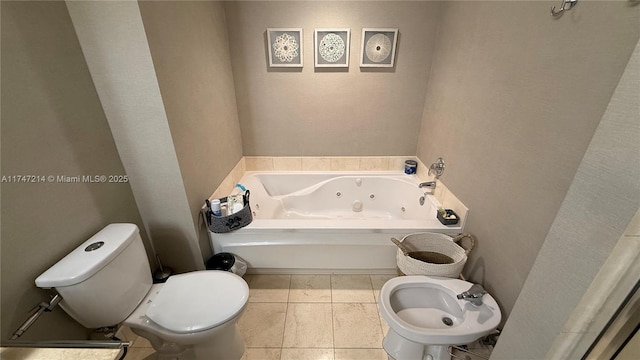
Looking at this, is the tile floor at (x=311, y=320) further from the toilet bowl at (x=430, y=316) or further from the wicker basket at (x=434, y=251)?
the wicker basket at (x=434, y=251)

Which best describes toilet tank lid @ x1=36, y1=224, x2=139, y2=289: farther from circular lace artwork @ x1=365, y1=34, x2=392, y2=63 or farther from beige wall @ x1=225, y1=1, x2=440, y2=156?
circular lace artwork @ x1=365, y1=34, x2=392, y2=63

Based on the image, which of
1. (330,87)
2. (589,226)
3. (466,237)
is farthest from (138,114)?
(466,237)

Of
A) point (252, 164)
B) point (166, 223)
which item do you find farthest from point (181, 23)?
point (252, 164)

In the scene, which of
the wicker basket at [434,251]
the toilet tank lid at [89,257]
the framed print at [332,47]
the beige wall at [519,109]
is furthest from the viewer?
the framed print at [332,47]

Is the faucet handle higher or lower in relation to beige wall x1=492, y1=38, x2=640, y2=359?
lower

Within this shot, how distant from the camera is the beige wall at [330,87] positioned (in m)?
1.94

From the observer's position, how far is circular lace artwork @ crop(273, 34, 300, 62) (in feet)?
6.57

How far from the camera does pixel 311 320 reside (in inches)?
59.6

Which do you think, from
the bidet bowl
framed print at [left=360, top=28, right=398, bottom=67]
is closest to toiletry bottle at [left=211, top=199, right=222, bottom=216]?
the bidet bowl

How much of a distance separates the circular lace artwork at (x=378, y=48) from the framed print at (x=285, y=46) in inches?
23.1

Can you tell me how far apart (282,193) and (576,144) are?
6.93ft

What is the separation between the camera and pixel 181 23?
1.36 m

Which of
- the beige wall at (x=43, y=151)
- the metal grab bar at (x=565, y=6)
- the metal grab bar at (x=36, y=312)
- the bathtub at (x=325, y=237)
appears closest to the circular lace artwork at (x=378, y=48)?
the bathtub at (x=325, y=237)

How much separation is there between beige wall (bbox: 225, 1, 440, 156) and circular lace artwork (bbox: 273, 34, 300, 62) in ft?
0.29
